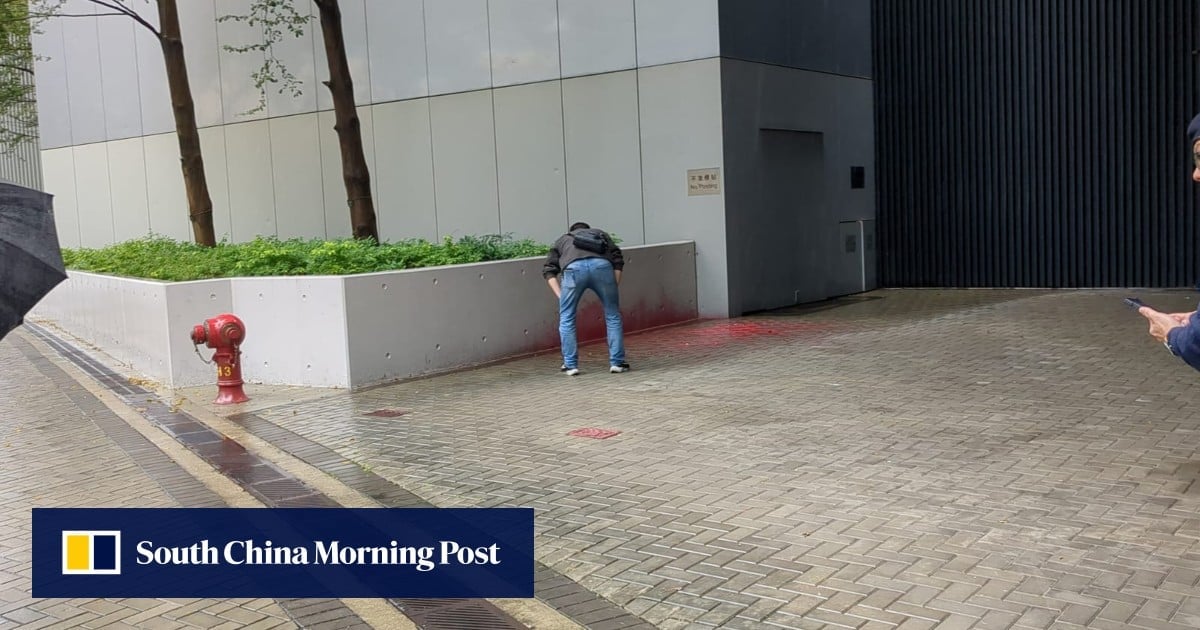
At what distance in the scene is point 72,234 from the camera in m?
29.0

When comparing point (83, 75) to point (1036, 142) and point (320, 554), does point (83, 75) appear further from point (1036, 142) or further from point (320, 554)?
point (320, 554)

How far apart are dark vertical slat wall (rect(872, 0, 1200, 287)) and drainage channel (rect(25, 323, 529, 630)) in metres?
13.2

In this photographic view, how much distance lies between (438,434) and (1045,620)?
5240 millimetres

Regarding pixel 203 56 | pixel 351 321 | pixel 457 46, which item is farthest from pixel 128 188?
pixel 351 321

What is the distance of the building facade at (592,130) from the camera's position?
16062 millimetres

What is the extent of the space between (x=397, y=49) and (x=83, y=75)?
40.7 feet

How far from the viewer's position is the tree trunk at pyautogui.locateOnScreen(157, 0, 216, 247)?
18453mm

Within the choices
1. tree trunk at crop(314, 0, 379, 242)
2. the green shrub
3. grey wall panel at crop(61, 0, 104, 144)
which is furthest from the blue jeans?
grey wall panel at crop(61, 0, 104, 144)

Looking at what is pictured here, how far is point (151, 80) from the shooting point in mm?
25609

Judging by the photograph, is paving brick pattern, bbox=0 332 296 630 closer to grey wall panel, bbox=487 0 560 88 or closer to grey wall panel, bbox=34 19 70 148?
grey wall panel, bbox=487 0 560 88

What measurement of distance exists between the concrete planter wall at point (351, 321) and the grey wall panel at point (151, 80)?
42.2 ft

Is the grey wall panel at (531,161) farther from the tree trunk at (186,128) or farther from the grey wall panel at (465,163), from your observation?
the tree trunk at (186,128)

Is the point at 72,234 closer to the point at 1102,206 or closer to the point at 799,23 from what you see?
the point at 799,23

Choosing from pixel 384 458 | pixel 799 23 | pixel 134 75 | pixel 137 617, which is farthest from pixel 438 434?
pixel 134 75
